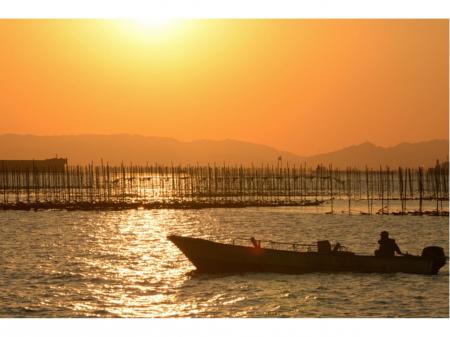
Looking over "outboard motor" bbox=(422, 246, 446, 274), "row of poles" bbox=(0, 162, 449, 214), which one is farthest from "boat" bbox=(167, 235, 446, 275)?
"row of poles" bbox=(0, 162, 449, 214)

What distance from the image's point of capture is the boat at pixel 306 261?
100 ft

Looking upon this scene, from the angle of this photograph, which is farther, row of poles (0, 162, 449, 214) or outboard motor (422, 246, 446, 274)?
row of poles (0, 162, 449, 214)

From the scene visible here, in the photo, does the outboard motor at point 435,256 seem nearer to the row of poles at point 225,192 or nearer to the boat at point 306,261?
the boat at point 306,261

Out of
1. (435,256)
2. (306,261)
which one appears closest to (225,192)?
(306,261)

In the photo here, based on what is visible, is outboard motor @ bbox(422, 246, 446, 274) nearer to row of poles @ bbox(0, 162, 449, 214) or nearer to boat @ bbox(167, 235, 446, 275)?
boat @ bbox(167, 235, 446, 275)

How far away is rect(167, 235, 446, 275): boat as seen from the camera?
100ft

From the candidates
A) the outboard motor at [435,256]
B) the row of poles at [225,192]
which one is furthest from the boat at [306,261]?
the row of poles at [225,192]

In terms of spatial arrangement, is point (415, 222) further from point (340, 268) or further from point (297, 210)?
point (340, 268)

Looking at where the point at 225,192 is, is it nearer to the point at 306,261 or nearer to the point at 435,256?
the point at 306,261

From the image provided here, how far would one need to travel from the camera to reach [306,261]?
3094 cm
